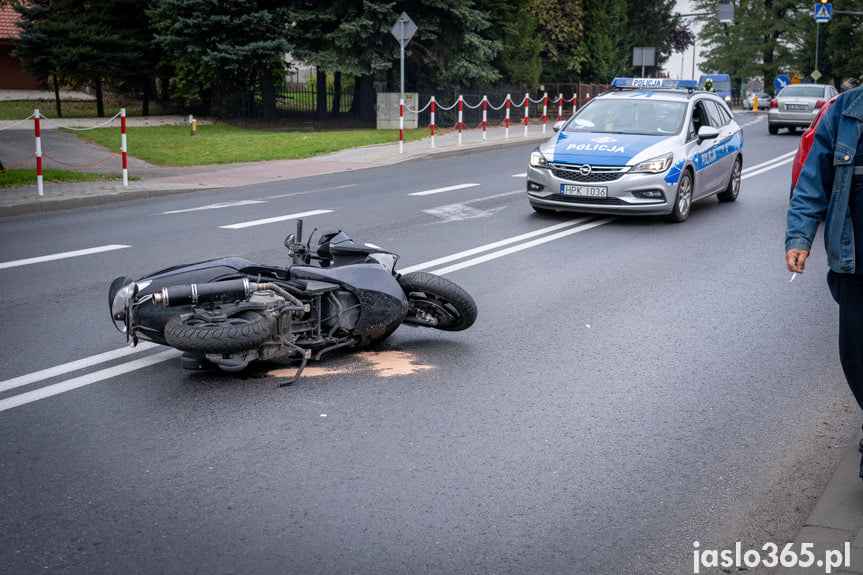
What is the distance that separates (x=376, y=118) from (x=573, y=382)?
92.4ft

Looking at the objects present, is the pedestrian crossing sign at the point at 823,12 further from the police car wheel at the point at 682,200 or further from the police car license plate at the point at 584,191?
the police car license plate at the point at 584,191

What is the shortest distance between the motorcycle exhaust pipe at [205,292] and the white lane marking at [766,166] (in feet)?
47.1

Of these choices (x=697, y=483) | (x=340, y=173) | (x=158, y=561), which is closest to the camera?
(x=158, y=561)

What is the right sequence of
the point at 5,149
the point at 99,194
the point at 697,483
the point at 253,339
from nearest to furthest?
1. the point at 697,483
2. the point at 253,339
3. the point at 99,194
4. the point at 5,149

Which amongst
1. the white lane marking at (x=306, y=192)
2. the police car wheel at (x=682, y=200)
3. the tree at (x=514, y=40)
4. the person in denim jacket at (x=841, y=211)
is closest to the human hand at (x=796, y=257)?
the person in denim jacket at (x=841, y=211)

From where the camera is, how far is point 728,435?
5008mm

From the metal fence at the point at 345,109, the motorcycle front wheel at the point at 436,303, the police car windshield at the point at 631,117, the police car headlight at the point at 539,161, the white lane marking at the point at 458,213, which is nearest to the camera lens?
the motorcycle front wheel at the point at 436,303

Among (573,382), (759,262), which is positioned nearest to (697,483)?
(573,382)

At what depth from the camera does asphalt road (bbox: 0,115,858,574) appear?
12.5ft

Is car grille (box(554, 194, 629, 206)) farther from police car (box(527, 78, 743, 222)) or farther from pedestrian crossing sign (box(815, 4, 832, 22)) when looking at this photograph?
pedestrian crossing sign (box(815, 4, 832, 22))

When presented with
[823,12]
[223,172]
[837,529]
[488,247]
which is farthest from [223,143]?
[823,12]

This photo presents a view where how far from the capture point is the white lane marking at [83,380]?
5.36 m

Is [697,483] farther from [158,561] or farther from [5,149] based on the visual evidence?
[5,149]

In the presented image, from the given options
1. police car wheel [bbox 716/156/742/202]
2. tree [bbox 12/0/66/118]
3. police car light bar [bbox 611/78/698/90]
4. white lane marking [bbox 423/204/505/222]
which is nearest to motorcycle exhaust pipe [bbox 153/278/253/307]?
white lane marking [bbox 423/204/505/222]
